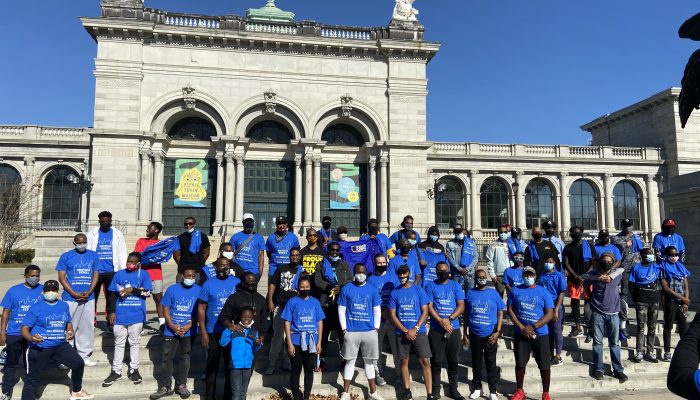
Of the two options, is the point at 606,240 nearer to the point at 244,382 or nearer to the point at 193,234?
the point at 244,382

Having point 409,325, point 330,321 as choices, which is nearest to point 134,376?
point 330,321

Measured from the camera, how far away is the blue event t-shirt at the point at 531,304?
23.7ft

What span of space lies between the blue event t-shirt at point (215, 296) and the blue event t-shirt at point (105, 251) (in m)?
2.67

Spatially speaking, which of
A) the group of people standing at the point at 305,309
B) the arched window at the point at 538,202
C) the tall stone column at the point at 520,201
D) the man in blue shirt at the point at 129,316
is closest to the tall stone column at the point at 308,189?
the tall stone column at the point at 520,201

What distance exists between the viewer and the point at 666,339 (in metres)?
8.78

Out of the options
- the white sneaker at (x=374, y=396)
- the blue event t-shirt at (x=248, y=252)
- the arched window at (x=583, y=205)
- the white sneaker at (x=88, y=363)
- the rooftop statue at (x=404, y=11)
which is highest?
the rooftop statue at (x=404, y=11)

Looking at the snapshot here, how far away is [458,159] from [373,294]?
31.6 m

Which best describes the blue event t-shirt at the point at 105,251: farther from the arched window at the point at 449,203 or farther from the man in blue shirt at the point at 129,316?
the arched window at the point at 449,203

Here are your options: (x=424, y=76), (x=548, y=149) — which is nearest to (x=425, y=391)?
(x=424, y=76)

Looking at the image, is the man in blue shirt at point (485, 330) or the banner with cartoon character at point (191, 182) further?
the banner with cartoon character at point (191, 182)

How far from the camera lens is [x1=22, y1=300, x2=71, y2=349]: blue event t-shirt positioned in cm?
653

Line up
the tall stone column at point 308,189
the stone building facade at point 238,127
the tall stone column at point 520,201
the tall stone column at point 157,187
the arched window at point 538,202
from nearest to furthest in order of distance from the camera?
1. the stone building facade at point 238,127
2. the tall stone column at point 157,187
3. the tall stone column at point 308,189
4. the tall stone column at point 520,201
5. the arched window at point 538,202

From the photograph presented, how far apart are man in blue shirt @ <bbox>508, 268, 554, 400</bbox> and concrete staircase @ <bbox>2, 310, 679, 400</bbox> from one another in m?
0.79

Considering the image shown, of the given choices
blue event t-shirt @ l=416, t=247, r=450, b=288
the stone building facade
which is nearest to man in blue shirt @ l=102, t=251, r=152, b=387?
blue event t-shirt @ l=416, t=247, r=450, b=288
